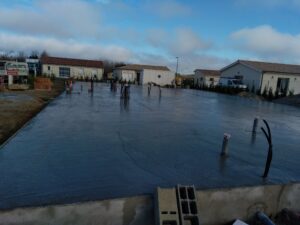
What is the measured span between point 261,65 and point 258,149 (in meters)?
34.8

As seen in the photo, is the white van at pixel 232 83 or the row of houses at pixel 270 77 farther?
the white van at pixel 232 83

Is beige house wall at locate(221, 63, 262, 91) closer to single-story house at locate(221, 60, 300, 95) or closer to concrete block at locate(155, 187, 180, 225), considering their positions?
single-story house at locate(221, 60, 300, 95)

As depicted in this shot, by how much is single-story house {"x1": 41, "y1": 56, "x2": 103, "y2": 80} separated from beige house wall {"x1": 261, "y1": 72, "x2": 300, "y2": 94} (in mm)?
35426

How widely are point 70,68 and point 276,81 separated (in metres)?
Answer: 40.7

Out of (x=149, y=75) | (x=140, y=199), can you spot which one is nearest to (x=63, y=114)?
(x=140, y=199)

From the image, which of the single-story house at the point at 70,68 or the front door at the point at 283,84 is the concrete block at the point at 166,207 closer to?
the front door at the point at 283,84

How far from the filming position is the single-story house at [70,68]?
6244 cm

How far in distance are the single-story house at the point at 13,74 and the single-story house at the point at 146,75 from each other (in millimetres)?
30454

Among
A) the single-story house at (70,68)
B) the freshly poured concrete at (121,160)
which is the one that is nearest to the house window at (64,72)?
the single-story house at (70,68)

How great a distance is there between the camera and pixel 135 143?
828 centimetres

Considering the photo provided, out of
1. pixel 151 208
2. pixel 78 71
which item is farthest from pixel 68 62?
pixel 151 208

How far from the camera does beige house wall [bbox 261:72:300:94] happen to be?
38.0 m

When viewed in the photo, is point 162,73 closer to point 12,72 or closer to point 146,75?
point 146,75

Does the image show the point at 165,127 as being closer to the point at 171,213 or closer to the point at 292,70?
the point at 171,213
